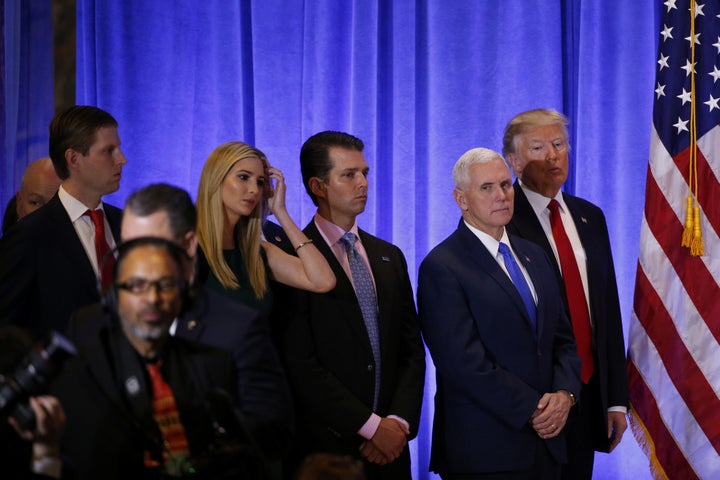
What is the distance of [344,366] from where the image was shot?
135 inches

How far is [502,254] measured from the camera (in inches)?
144

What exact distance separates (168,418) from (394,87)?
325cm

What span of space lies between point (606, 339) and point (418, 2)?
204 cm

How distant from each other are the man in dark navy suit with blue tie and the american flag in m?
0.73

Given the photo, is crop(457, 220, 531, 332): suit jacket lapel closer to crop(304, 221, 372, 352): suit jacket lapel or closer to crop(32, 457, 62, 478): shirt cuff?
crop(304, 221, 372, 352): suit jacket lapel

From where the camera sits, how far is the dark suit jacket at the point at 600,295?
385cm

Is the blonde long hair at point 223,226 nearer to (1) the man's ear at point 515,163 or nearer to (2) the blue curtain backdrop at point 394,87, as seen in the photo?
(1) the man's ear at point 515,163

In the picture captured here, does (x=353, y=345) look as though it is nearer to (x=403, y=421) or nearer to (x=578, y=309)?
(x=403, y=421)

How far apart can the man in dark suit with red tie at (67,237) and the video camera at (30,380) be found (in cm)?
118

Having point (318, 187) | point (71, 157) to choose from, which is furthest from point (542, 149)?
point (71, 157)

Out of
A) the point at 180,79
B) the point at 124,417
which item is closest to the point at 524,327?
the point at 124,417

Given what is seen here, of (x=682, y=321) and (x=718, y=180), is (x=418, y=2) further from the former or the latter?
(x=682, y=321)

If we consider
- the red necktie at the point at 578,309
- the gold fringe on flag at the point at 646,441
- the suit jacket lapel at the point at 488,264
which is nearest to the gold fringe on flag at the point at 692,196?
the red necktie at the point at 578,309

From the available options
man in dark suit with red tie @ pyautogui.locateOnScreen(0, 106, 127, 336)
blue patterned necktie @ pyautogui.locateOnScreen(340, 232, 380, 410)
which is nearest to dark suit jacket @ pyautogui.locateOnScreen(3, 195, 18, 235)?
man in dark suit with red tie @ pyautogui.locateOnScreen(0, 106, 127, 336)
